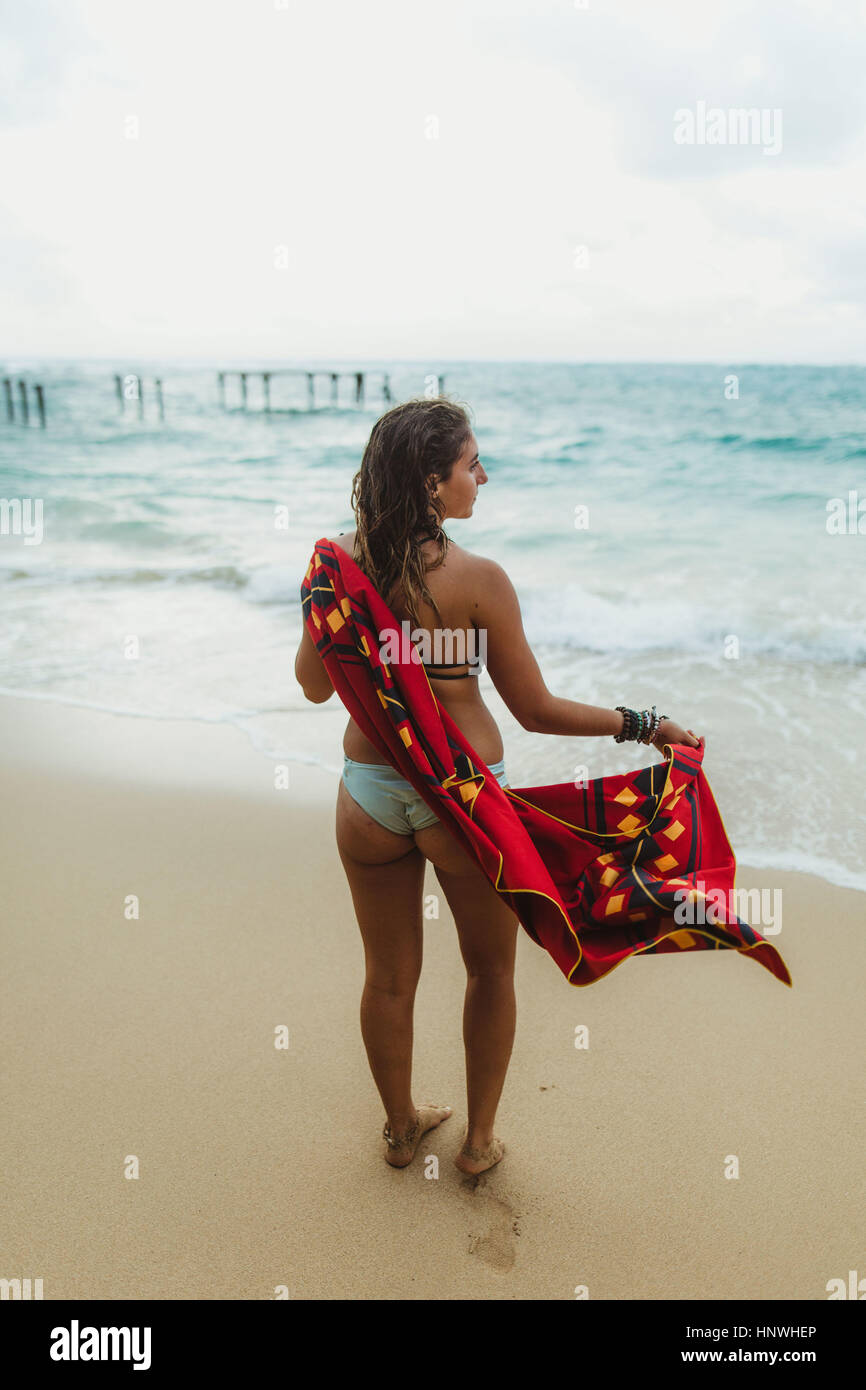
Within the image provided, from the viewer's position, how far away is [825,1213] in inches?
83.6

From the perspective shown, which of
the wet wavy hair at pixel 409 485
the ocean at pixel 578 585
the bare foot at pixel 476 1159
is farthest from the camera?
the ocean at pixel 578 585

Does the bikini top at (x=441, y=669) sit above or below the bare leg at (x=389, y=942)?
above

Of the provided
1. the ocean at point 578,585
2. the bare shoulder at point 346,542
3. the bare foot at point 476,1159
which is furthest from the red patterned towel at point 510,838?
the bare foot at point 476,1159

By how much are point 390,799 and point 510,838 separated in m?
0.26

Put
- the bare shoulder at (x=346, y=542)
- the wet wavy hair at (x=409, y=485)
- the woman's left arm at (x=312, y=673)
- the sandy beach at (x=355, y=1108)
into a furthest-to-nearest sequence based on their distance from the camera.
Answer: the sandy beach at (x=355, y=1108)
the woman's left arm at (x=312, y=673)
the bare shoulder at (x=346, y=542)
the wet wavy hair at (x=409, y=485)

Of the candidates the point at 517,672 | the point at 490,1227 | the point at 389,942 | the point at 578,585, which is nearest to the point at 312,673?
the point at 517,672

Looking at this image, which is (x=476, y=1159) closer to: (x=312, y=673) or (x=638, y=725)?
(x=638, y=725)

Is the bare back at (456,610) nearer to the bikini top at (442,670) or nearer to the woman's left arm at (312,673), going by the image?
the bikini top at (442,670)

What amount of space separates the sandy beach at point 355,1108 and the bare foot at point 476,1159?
3 centimetres

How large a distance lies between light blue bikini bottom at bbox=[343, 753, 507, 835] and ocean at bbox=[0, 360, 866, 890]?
0.75 meters

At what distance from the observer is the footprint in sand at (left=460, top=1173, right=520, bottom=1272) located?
2.05 metres

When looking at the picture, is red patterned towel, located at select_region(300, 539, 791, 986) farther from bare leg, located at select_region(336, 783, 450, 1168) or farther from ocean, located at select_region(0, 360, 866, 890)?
ocean, located at select_region(0, 360, 866, 890)

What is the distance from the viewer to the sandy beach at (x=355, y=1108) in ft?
6.68

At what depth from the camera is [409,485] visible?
1.72 metres
